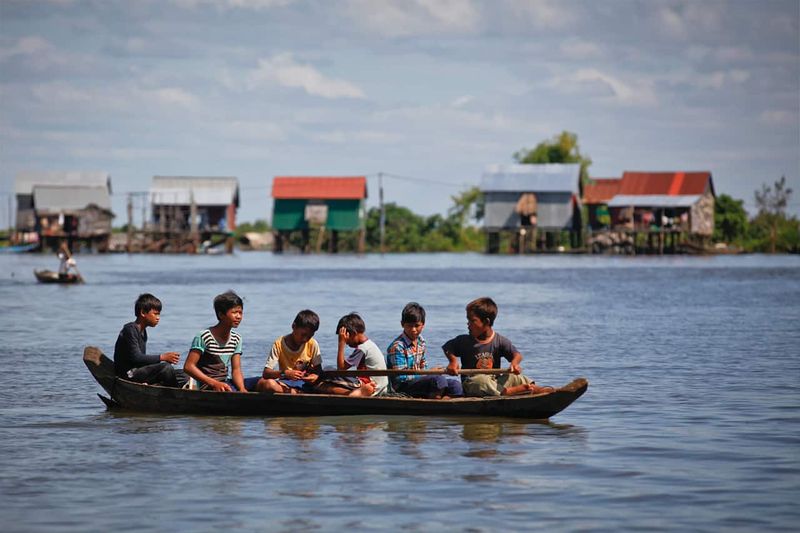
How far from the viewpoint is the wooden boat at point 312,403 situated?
12094 millimetres

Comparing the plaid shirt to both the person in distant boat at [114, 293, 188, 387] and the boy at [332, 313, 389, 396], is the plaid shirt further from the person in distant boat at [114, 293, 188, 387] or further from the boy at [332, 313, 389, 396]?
the person in distant boat at [114, 293, 188, 387]

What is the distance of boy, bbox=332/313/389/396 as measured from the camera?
39.5 ft

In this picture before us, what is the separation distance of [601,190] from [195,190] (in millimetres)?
33187

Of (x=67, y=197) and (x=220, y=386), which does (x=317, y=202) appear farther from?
(x=220, y=386)

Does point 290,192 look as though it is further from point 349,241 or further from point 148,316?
point 148,316

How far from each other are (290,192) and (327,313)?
2538 inches

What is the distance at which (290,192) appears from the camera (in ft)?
313

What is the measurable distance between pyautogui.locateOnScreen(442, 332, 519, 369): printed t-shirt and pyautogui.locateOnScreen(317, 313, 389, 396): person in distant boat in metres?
0.75

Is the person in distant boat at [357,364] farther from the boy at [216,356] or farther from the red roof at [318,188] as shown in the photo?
the red roof at [318,188]

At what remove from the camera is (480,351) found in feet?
40.1

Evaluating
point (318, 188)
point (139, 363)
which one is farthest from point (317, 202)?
point (139, 363)

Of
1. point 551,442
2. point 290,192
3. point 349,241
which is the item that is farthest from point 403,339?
point 349,241

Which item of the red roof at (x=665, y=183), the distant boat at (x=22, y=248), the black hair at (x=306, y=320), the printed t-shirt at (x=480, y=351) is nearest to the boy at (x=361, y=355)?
the black hair at (x=306, y=320)

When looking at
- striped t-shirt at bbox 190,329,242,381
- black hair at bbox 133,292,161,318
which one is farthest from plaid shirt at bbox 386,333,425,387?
black hair at bbox 133,292,161,318
